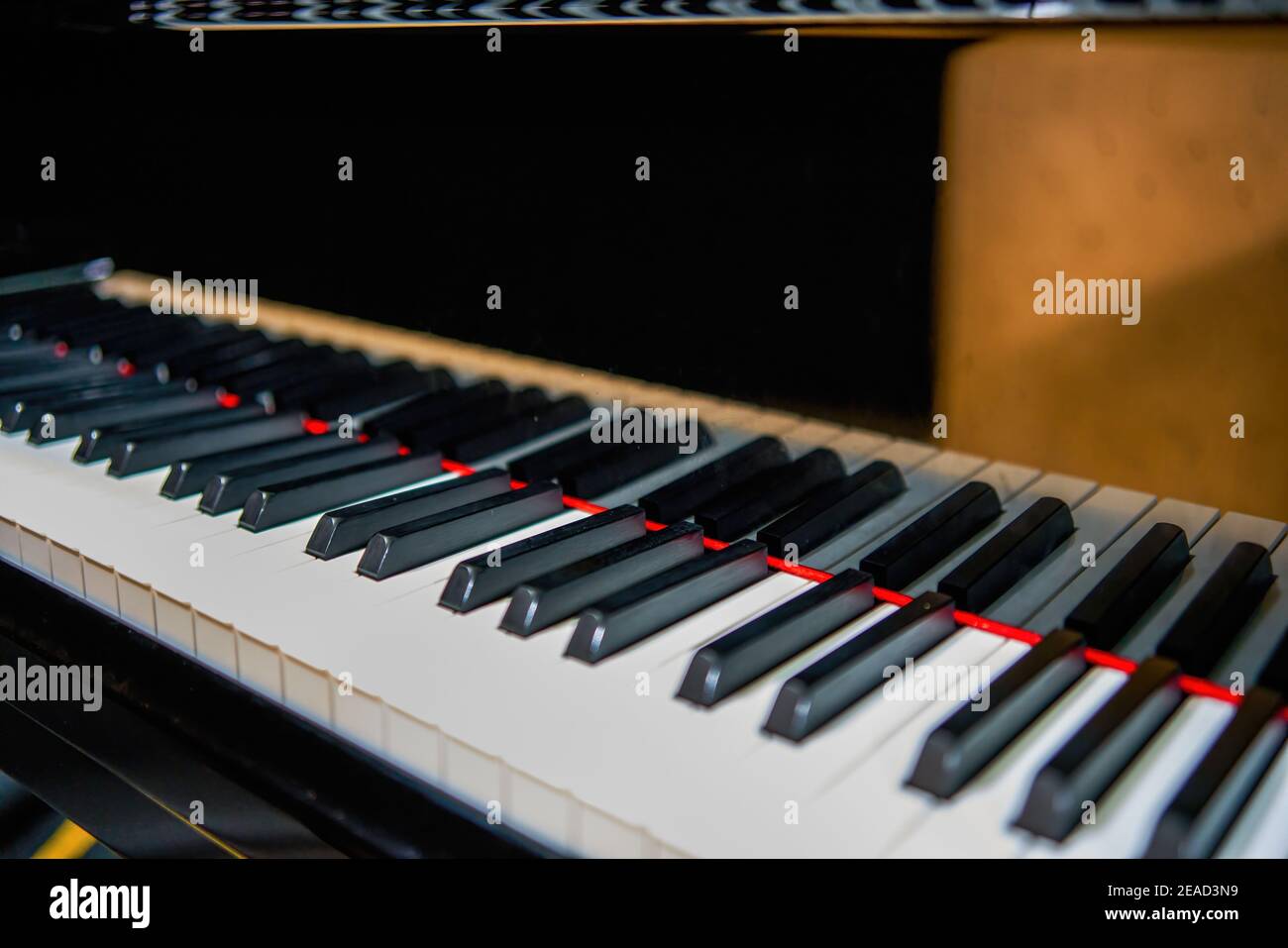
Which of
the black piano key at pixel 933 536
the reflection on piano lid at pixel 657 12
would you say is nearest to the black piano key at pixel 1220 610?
the black piano key at pixel 933 536

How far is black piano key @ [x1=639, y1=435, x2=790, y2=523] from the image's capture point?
1.51 meters

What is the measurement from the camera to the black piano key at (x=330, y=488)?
60.5 inches

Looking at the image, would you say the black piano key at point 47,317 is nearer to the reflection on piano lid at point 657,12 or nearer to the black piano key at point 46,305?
the black piano key at point 46,305

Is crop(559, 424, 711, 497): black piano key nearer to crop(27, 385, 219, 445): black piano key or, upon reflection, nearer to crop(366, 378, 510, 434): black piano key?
crop(366, 378, 510, 434): black piano key

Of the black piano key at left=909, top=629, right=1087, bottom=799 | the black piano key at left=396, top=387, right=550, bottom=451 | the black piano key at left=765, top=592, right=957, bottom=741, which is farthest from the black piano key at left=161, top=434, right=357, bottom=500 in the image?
the black piano key at left=909, top=629, right=1087, bottom=799

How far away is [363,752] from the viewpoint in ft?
3.76

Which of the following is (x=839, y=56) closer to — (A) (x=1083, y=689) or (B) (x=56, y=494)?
(A) (x=1083, y=689)

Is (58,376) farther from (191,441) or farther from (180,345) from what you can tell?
(191,441)

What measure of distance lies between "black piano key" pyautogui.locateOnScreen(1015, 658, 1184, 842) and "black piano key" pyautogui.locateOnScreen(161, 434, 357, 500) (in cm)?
116

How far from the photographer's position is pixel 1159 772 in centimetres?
99

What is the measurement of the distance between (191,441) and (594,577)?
82 cm
